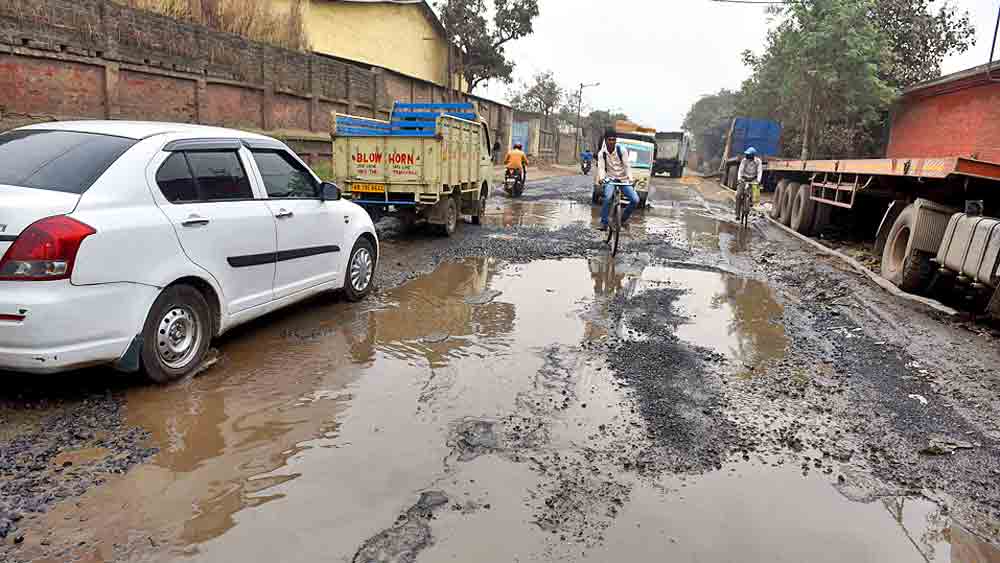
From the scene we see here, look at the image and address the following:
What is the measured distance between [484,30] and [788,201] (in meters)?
25.8

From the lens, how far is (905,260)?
301 inches

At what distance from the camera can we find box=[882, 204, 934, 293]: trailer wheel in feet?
24.7

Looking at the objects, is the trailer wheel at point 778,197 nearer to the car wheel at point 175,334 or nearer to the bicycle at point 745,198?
the bicycle at point 745,198

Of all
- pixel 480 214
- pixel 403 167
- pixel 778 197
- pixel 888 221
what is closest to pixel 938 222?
pixel 888 221

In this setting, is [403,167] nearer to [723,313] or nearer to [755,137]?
[723,313]

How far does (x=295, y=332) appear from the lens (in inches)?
211

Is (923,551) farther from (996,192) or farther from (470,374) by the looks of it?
(996,192)

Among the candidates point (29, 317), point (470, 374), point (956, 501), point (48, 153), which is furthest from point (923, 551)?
point (48, 153)

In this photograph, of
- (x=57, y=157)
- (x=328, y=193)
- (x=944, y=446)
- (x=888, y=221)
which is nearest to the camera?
(x=944, y=446)

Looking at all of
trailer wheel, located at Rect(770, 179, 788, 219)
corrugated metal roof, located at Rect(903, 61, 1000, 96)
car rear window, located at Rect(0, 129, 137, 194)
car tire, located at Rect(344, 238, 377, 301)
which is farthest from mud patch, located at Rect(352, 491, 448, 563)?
corrugated metal roof, located at Rect(903, 61, 1000, 96)

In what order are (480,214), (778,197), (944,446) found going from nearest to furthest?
(944,446) → (480,214) → (778,197)

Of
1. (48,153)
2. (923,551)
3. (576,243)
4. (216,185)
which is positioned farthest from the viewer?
(576,243)

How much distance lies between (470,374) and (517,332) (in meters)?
1.16

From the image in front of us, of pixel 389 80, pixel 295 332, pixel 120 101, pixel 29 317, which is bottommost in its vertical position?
pixel 295 332
